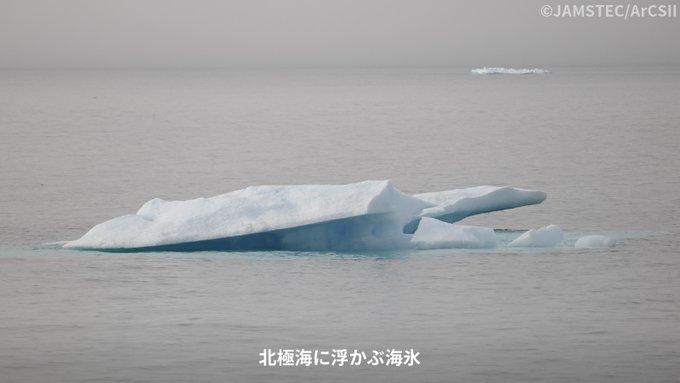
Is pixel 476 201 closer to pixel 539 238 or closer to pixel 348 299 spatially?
pixel 539 238

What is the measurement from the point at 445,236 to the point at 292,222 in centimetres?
338

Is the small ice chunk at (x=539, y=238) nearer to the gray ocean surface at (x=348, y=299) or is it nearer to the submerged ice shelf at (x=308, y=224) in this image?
the submerged ice shelf at (x=308, y=224)

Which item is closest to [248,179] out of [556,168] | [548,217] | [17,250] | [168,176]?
[168,176]

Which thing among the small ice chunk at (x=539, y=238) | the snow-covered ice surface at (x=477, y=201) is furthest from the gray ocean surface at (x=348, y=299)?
the snow-covered ice surface at (x=477, y=201)

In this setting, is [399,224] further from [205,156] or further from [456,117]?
[456,117]

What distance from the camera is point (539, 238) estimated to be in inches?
1027

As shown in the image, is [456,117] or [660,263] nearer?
[660,263]

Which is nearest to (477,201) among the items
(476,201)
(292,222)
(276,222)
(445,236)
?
(476,201)

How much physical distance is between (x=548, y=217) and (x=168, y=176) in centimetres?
2060

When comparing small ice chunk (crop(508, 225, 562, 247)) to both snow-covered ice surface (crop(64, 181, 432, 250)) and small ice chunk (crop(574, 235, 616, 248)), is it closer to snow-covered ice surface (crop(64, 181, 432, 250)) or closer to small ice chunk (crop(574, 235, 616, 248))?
small ice chunk (crop(574, 235, 616, 248))

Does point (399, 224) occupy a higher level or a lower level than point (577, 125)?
→ lower

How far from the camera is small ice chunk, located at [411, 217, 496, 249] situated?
25.4 m

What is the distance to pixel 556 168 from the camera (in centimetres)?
5375

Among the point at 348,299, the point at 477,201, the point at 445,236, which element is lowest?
the point at 348,299
